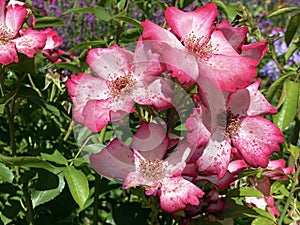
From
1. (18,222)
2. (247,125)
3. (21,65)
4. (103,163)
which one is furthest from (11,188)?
(247,125)

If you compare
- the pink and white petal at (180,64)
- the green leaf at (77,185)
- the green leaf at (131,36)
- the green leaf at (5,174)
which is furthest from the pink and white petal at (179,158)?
the green leaf at (131,36)

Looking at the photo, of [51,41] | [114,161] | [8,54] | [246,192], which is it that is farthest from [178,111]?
[51,41]

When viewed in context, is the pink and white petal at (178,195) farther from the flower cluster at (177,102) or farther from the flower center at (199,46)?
the flower center at (199,46)

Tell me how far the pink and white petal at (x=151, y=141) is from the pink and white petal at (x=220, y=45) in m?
0.14

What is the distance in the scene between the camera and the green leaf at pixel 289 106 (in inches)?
48.3

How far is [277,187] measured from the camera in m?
1.10

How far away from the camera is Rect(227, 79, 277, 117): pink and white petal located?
85 cm

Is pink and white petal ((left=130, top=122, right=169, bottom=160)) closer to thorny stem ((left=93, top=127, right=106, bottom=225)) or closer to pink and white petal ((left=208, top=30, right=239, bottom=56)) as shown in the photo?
pink and white petal ((left=208, top=30, right=239, bottom=56))

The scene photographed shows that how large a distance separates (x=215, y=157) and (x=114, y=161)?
15 centimetres

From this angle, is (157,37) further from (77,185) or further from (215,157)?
(77,185)

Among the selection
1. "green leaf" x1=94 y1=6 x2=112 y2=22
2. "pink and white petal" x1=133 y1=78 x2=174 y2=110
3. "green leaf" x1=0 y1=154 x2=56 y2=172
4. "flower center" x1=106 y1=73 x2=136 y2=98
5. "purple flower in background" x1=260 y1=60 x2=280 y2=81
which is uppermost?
"pink and white petal" x1=133 y1=78 x2=174 y2=110

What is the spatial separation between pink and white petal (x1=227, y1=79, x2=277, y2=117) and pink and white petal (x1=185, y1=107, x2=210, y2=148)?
0.23ft

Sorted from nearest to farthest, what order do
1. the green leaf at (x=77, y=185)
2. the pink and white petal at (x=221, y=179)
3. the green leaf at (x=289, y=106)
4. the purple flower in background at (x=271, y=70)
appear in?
the pink and white petal at (x=221, y=179), the green leaf at (x=77, y=185), the green leaf at (x=289, y=106), the purple flower in background at (x=271, y=70)

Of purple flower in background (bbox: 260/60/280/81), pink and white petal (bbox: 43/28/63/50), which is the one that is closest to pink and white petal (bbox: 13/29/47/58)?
pink and white petal (bbox: 43/28/63/50)
